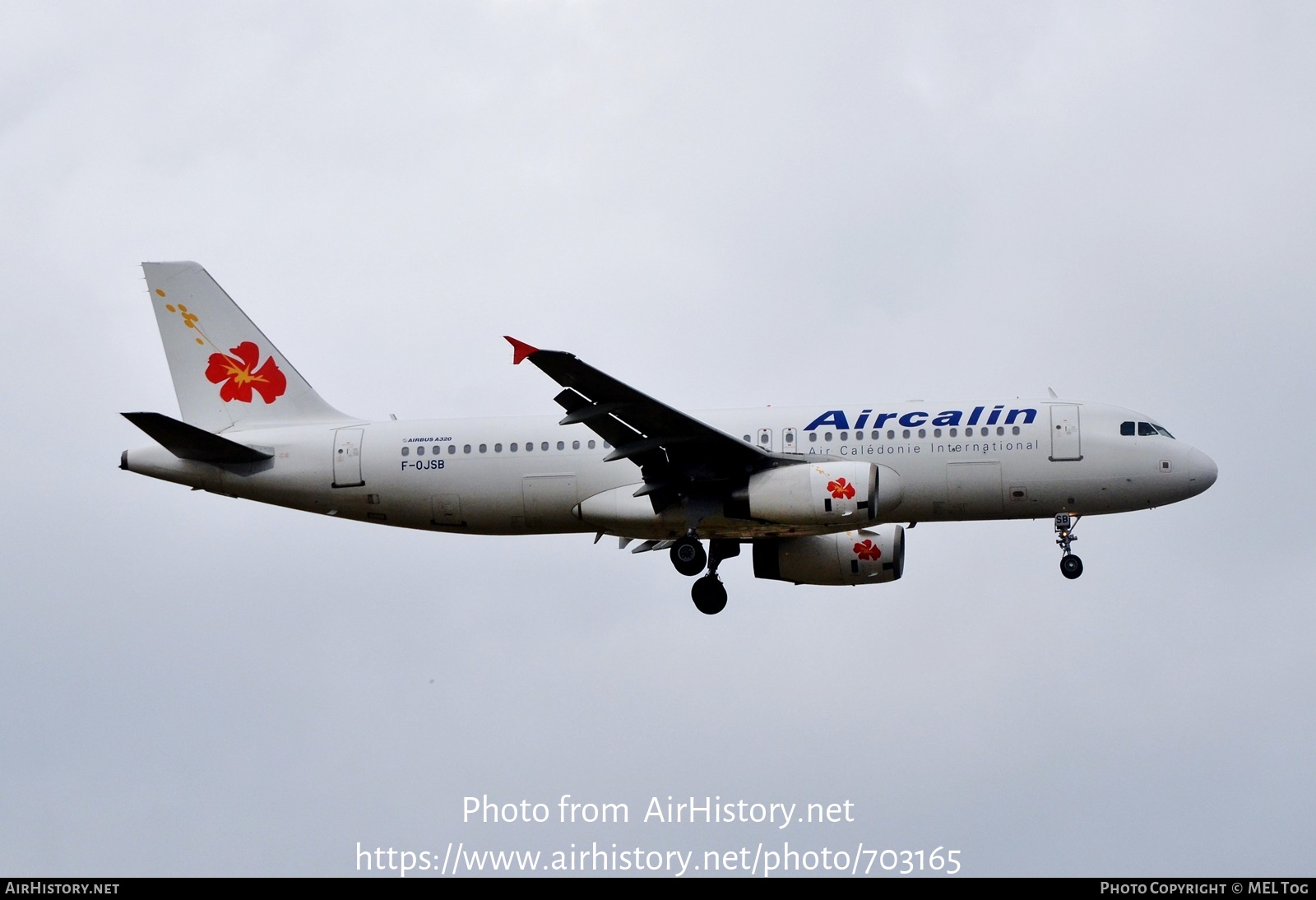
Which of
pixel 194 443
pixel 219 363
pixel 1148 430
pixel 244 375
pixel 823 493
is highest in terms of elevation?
pixel 219 363

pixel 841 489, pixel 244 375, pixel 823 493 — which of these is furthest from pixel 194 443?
pixel 841 489

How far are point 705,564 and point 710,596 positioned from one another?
118 cm

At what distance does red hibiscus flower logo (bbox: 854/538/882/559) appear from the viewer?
40.5 m

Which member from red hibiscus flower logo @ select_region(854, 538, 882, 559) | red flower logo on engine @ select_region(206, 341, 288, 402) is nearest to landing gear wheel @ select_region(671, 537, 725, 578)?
red hibiscus flower logo @ select_region(854, 538, 882, 559)

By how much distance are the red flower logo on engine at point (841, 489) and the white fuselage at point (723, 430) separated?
2.74 feet

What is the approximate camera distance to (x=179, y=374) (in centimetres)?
4091

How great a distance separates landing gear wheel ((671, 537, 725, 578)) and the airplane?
0.05 m

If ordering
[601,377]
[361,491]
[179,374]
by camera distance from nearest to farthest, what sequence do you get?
[601,377] → [361,491] → [179,374]

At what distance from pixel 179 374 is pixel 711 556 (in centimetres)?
1439

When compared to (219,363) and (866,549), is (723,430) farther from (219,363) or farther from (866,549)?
(219,363)

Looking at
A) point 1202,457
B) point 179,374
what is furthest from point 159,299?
point 1202,457

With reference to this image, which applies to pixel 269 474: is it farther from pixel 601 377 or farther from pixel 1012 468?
pixel 1012 468

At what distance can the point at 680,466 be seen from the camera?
117 feet

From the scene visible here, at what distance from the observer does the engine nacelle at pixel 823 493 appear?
34.2 m
